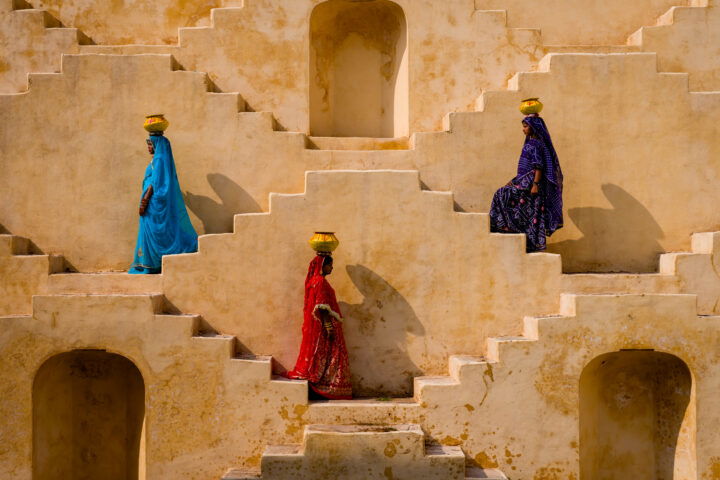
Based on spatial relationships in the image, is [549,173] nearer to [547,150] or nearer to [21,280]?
[547,150]

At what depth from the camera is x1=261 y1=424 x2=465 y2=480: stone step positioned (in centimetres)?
891

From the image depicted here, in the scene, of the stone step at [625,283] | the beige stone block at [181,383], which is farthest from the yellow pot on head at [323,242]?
the stone step at [625,283]

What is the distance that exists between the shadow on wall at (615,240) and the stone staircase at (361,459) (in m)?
3.45

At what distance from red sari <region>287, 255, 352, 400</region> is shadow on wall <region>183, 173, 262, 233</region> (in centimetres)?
175

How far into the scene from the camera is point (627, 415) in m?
10.4

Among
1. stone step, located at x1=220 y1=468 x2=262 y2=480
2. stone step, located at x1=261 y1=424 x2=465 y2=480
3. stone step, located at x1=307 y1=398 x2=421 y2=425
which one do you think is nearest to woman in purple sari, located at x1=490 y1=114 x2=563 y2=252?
stone step, located at x1=307 y1=398 x2=421 y2=425

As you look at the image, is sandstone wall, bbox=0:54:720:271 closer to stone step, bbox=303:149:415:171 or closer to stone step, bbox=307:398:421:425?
stone step, bbox=303:149:415:171

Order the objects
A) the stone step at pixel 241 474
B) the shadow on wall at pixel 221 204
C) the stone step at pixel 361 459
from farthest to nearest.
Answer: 1. the shadow on wall at pixel 221 204
2. the stone step at pixel 241 474
3. the stone step at pixel 361 459

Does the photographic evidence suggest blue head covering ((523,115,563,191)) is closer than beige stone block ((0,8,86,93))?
Yes

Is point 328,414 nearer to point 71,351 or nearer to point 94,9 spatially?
point 71,351

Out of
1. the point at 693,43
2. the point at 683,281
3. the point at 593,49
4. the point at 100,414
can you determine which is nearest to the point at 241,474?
the point at 100,414

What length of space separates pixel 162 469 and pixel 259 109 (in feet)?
15.7

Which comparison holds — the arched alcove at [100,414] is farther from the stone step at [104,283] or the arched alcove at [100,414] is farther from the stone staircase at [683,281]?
the stone staircase at [683,281]

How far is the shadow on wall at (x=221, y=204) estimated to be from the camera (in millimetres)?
11086
